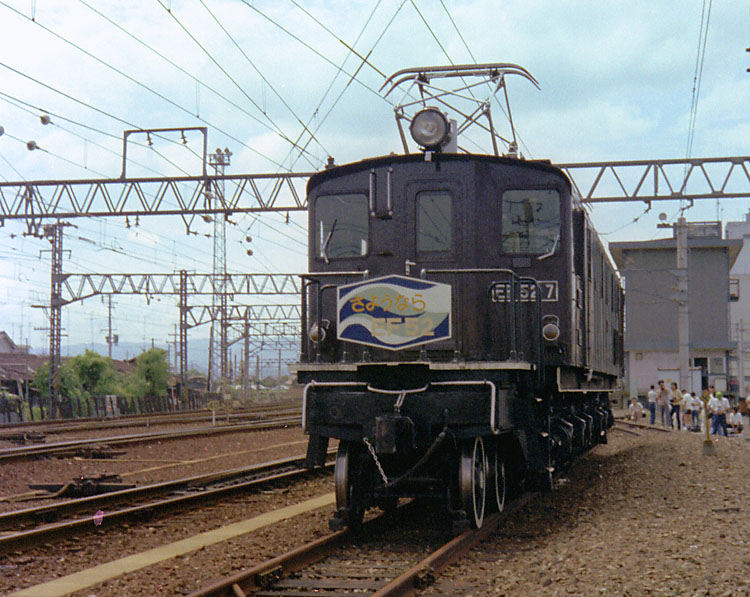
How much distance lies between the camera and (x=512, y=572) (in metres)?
6.62

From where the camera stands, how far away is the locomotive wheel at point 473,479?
8.05m

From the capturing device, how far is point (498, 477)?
923 centimetres

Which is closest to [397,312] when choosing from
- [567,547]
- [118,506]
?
[567,547]

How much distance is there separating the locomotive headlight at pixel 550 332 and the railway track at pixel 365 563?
6.20 feet

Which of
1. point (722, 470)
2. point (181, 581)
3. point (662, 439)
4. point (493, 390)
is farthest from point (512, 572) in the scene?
point (662, 439)

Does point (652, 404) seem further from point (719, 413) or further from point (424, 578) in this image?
point (424, 578)

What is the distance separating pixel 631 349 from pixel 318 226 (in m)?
44.2

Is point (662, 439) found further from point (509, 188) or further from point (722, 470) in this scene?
point (509, 188)

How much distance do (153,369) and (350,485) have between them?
5278cm

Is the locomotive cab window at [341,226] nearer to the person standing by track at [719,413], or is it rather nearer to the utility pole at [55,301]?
the person standing by track at [719,413]

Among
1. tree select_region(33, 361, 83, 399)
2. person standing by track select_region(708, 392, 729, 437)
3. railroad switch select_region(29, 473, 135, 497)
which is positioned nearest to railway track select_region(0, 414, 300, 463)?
railroad switch select_region(29, 473, 135, 497)

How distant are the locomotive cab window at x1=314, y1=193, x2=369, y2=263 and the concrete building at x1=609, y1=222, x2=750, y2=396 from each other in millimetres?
43530

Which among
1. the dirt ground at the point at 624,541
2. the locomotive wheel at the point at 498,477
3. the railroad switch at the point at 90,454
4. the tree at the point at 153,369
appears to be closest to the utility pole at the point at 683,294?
the dirt ground at the point at 624,541

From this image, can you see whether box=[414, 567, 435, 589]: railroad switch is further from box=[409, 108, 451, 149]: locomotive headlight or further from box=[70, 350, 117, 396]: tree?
box=[70, 350, 117, 396]: tree
